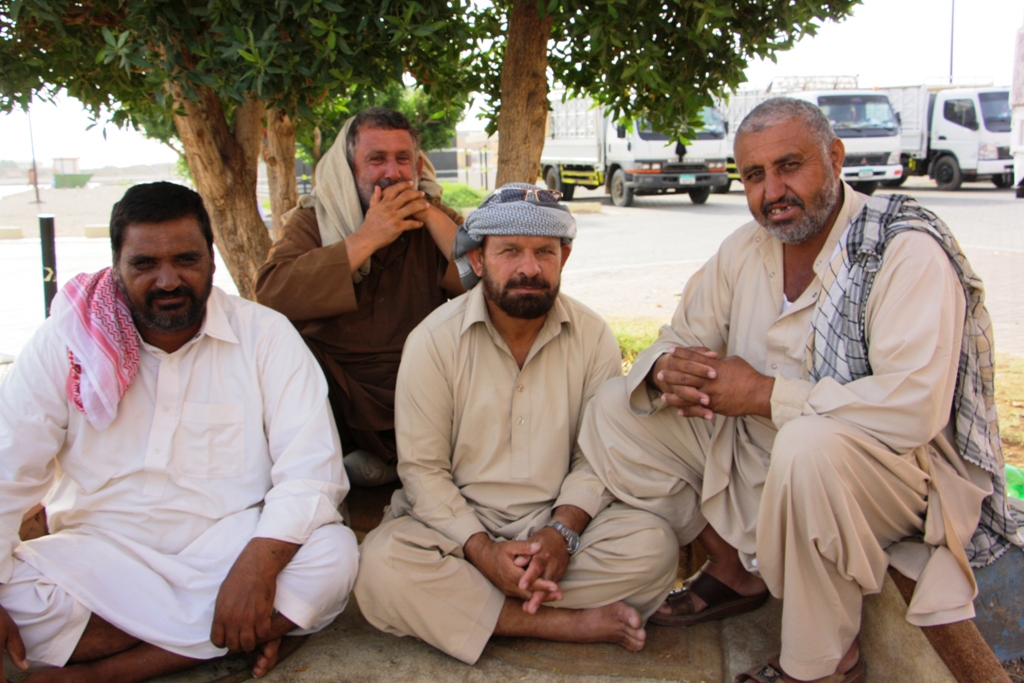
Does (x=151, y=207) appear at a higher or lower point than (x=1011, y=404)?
higher

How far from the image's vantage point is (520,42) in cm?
370

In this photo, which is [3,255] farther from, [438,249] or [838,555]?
[838,555]

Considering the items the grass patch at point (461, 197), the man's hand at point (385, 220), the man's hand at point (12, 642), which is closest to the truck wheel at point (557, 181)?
the grass patch at point (461, 197)

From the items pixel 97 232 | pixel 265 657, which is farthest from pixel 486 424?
pixel 97 232

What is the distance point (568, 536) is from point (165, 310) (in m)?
1.40

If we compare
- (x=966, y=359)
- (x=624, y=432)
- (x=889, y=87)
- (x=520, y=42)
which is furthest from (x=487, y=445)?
(x=889, y=87)

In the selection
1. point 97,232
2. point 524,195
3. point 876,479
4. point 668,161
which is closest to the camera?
point 876,479

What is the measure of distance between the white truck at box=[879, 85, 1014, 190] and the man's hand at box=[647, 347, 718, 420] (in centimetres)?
1955

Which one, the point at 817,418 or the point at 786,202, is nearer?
the point at 817,418

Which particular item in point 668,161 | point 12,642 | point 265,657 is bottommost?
point 265,657

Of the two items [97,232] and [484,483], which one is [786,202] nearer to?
[484,483]

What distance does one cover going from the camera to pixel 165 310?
8.60ft

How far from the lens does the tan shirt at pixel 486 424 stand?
9.27 feet

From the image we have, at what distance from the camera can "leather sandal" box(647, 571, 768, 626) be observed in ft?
9.08
